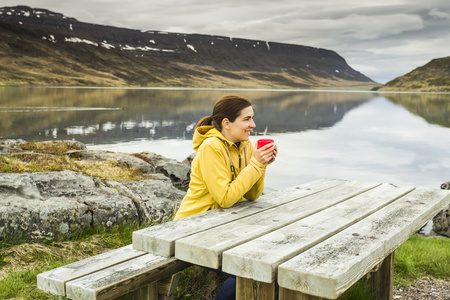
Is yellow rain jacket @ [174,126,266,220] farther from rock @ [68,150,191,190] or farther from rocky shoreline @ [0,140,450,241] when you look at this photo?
rock @ [68,150,191,190]

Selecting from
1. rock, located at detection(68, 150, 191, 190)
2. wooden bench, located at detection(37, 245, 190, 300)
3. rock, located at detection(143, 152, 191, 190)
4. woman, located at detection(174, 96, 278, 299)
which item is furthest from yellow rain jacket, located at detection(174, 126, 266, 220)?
rock, located at detection(143, 152, 191, 190)

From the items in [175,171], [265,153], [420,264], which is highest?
[265,153]

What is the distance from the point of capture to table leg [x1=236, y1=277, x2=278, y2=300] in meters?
2.58

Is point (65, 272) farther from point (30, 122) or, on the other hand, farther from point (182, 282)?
point (30, 122)

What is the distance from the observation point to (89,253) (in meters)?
4.67

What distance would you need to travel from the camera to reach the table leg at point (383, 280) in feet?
13.5

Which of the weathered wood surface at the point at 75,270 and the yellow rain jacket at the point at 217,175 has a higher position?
the yellow rain jacket at the point at 217,175

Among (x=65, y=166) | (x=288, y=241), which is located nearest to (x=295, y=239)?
(x=288, y=241)

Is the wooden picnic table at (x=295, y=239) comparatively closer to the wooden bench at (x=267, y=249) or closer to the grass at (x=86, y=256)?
the wooden bench at (x=267, y=249)

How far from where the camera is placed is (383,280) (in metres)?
4.16

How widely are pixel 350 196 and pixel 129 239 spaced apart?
7.70ft

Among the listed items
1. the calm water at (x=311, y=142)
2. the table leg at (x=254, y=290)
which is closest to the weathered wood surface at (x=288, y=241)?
the table leg at (x=254, y=290)

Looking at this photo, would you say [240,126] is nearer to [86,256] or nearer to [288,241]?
[288,241]

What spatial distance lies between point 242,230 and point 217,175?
0.64 meters
